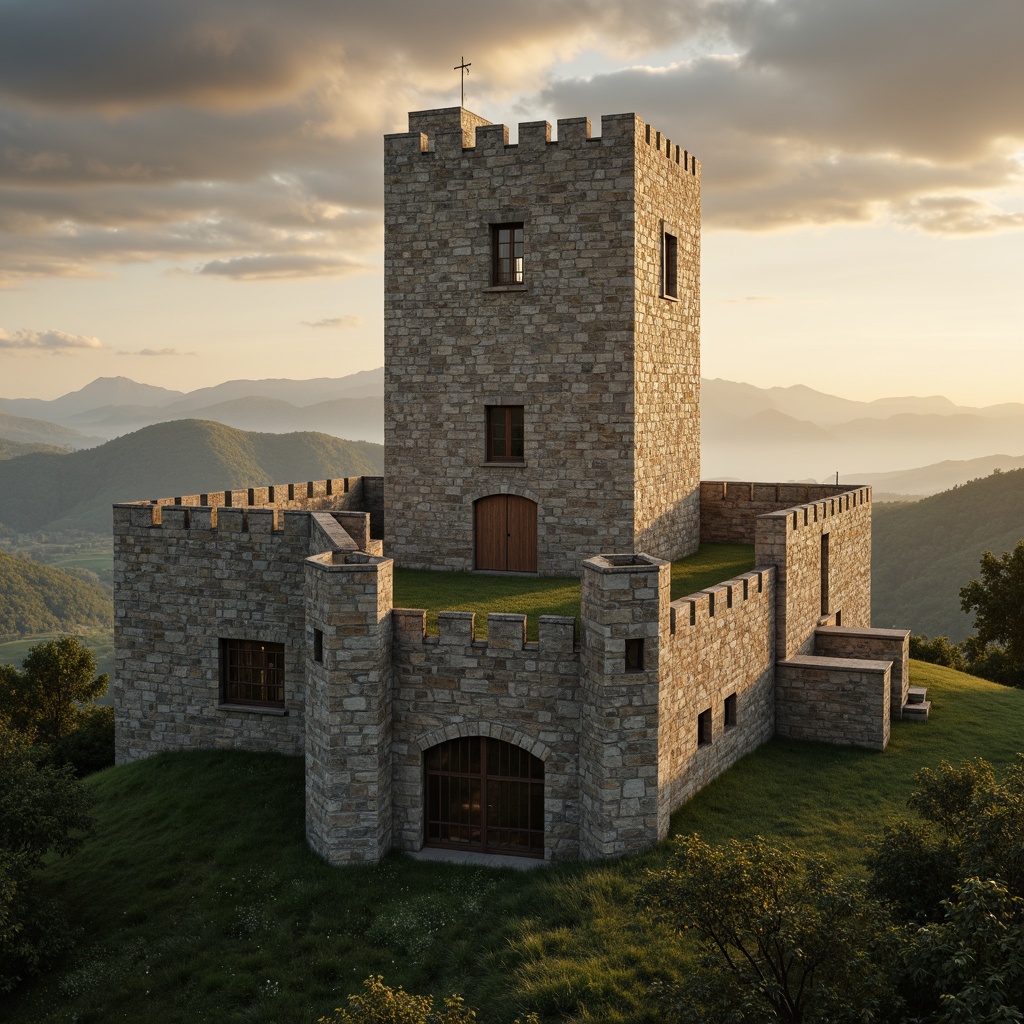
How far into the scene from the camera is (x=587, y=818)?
613 inches

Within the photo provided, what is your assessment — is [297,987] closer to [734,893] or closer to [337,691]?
[337,691]

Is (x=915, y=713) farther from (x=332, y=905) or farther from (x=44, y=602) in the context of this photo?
(x=44, y=602)

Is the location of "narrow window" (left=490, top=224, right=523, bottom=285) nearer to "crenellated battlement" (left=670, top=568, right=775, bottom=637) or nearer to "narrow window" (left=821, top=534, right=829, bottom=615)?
"crenellated battlement" (left=670, top=568, right=775, bottom=637)

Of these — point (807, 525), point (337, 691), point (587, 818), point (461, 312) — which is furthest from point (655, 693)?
point (461, 312)

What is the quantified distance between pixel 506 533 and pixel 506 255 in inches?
263

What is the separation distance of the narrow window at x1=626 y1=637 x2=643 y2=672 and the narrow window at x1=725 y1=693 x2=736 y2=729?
456 centimetres

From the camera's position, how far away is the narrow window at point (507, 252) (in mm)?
23438

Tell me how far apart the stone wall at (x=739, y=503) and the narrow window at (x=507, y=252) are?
9163 millimetres

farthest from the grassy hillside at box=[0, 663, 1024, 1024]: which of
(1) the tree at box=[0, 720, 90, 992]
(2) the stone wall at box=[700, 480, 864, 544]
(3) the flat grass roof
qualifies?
(2) the stone wall at box=[700, 480, 864, 544]

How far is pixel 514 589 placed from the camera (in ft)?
72.9

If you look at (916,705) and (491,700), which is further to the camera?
(916,705)

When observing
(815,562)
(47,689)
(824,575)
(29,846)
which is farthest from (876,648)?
(47,689)

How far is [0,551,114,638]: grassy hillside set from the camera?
137 metres

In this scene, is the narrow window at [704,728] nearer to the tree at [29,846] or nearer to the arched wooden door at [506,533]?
the arched wooden door at [506,533]
